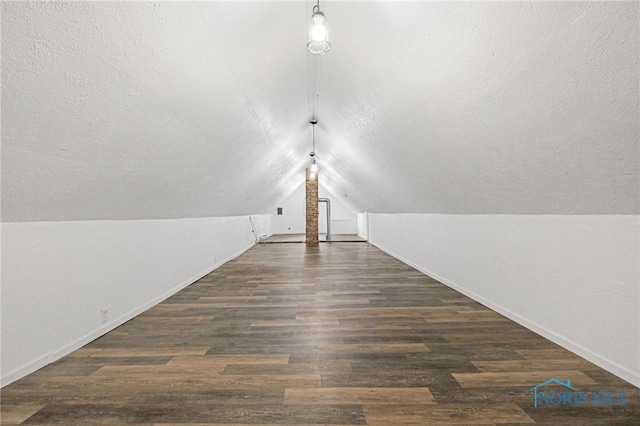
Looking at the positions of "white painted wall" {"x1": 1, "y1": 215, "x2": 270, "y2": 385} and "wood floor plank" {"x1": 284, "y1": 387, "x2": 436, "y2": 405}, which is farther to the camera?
"white painted wall" {"x1": 1, "y1": 215, "x2": 270, "y2": 385}

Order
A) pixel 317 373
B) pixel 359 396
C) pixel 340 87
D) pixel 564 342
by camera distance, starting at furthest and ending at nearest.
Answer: pixel 340 87, pixel 564 342, pixel 317 373, pixel 359 396

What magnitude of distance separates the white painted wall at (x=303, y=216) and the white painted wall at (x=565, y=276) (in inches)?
408

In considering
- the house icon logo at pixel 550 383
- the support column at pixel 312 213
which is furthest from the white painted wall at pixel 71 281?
the support column at pixel 312 213

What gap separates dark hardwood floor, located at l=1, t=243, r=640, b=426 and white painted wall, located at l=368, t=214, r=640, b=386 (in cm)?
15

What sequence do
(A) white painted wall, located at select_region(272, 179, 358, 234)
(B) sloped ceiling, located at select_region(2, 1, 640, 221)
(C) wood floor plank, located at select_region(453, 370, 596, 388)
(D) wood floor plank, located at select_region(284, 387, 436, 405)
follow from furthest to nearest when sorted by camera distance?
(A) white painted wall, located at select_region(272, 179, 358, 234)
(C) wood floor plank, located at select_region(453, 370, 596, 388)
(D) wood floor plank, located at select_region(284, 387, 436, 405)
(B) sloped ceiling, located at select_region(2, 1, 640, 221)

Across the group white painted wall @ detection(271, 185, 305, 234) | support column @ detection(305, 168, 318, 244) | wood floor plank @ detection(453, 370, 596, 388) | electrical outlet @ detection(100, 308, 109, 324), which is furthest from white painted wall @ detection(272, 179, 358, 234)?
wood floor plank @ detection(453, 370, 596, 388)

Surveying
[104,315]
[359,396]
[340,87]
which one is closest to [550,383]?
[359,396]

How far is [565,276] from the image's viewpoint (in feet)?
7.04

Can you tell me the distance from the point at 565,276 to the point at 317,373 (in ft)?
6.76

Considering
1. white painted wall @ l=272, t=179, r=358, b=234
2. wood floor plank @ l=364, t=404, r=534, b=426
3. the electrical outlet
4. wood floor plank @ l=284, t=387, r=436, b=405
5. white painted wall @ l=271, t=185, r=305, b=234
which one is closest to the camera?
wood floor plank @ l=364, t=404, r=534, b=426

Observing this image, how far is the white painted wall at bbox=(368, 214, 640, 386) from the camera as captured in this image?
5.73ft

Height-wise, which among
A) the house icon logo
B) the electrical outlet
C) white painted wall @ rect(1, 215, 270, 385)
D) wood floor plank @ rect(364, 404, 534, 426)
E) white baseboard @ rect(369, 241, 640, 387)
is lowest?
wood floor plank @ rect(364, 404, 534, 426)

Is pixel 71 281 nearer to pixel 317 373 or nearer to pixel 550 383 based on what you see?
pixel 317 373

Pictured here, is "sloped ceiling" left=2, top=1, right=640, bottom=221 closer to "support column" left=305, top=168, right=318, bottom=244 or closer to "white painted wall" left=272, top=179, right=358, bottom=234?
"support column" left=305, top=168, right=318, bottom=244
